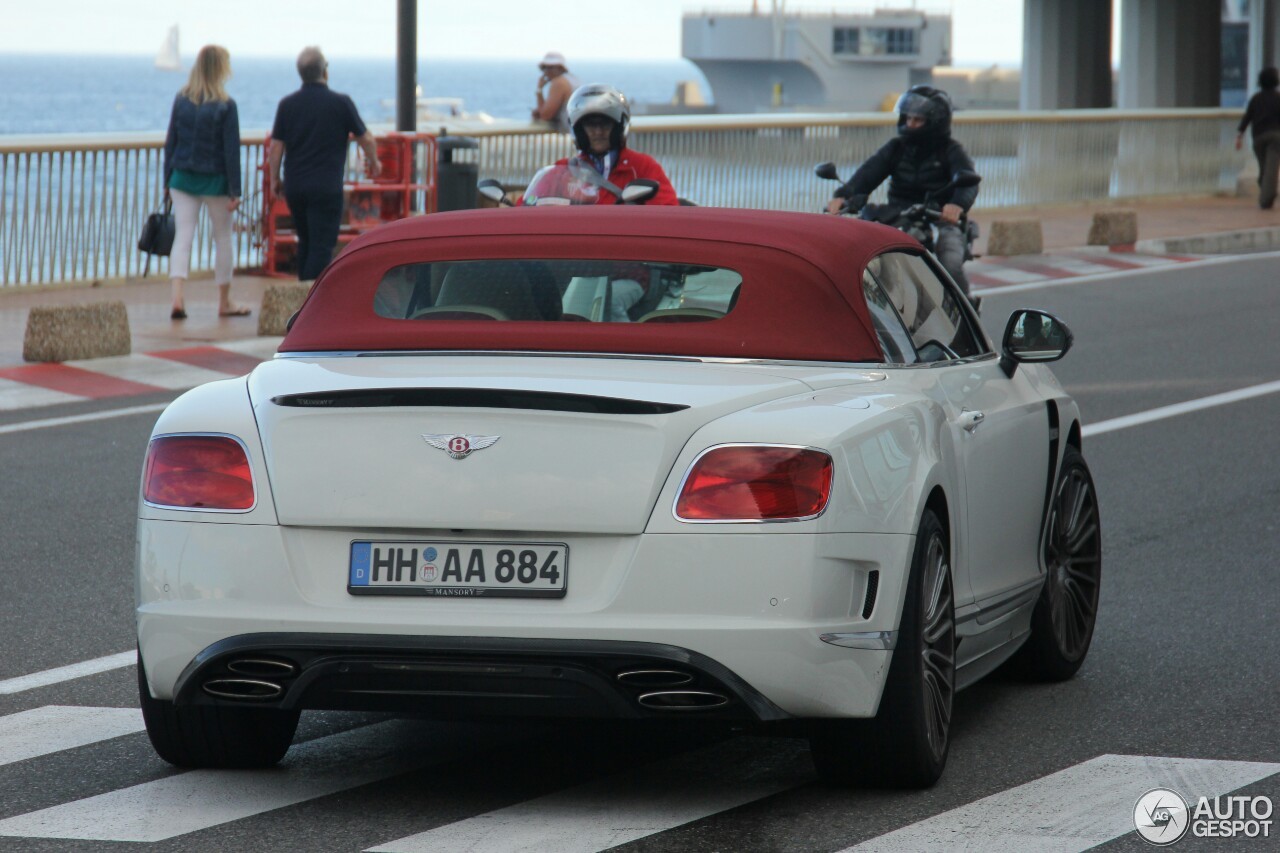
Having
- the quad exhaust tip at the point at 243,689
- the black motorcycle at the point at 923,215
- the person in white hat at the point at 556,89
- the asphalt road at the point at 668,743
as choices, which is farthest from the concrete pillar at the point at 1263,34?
the quad exhaust tip at the point at 243,689

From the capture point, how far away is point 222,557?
15.4 ft

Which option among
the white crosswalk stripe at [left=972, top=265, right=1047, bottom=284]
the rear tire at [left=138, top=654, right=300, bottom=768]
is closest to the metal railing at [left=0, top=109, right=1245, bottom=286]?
the white crosswalk stripe at [left=972, top=265, right=1047, bottom=284]

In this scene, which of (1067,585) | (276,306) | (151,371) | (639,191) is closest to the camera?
(1067,585)

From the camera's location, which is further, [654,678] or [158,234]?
[158,234]

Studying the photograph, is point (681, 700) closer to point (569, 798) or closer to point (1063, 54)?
point (569, 798)

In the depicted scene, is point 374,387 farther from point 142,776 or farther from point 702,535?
point 142,776

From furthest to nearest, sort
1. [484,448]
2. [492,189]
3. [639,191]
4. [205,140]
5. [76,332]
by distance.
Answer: [205,140]
[76,332]
[492,189]
[639,191]
[484,448]

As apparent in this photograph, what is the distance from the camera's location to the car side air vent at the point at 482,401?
4645 mm

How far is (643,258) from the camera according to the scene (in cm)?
546

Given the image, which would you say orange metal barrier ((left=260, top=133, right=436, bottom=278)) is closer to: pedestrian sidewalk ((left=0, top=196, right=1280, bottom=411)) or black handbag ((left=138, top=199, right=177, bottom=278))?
pedestrian sidewalk ((left=0, top=196, right=1280, bottom=411))

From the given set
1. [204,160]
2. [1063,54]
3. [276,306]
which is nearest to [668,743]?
[276,306]

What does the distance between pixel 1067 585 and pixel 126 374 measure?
8187mm

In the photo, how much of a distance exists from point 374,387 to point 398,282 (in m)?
0.93

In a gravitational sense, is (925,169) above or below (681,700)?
above
